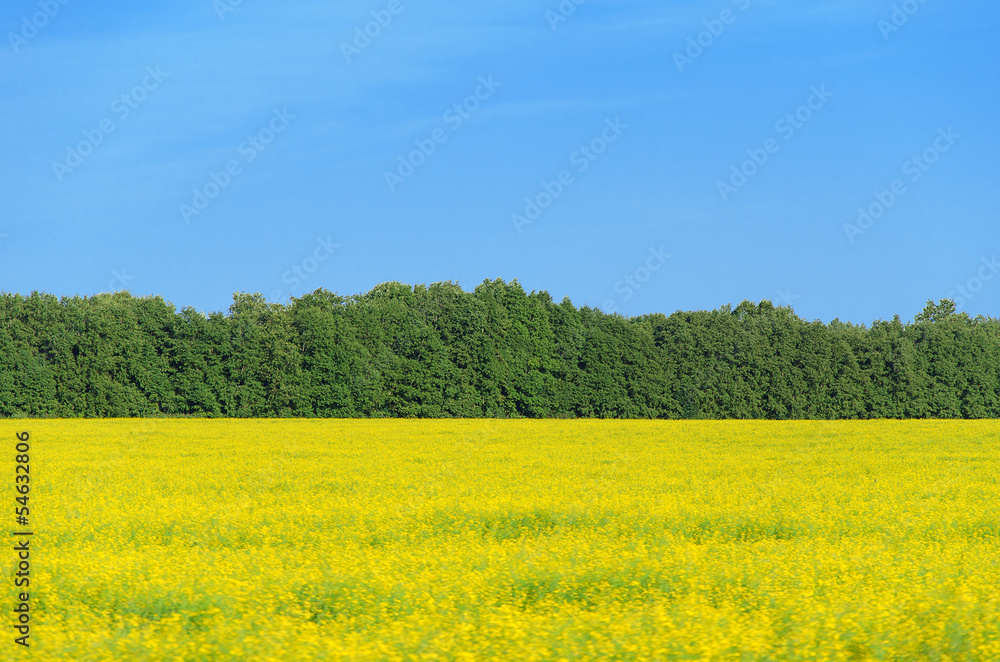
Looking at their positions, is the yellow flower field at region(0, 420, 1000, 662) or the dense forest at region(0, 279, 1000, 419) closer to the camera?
the yellow flower field at region(0, 420, 1000, 662)

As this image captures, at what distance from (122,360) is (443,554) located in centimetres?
6390

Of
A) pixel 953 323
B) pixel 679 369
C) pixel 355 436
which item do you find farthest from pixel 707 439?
pixel 953 323

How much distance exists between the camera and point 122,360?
70438 mm

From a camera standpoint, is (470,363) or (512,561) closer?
(512,561)

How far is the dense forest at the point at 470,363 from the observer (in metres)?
70.3

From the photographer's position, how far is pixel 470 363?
74.8 meters

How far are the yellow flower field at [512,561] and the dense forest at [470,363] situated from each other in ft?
140

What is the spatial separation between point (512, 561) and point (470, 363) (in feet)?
206

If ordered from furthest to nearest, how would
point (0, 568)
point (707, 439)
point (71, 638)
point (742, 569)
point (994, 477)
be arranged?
1. point (707, 439)
2. point (994, 477)
3. point (0, 568)
4. point (742, 569)
5. point (71, 638)

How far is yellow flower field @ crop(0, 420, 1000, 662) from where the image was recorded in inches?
339

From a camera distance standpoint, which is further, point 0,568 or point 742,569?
point 0,568

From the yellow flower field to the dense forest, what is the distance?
42529 mm

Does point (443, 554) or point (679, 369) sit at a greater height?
Result: point (679, 369)

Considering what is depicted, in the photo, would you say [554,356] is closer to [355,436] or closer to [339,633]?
[355,436]
